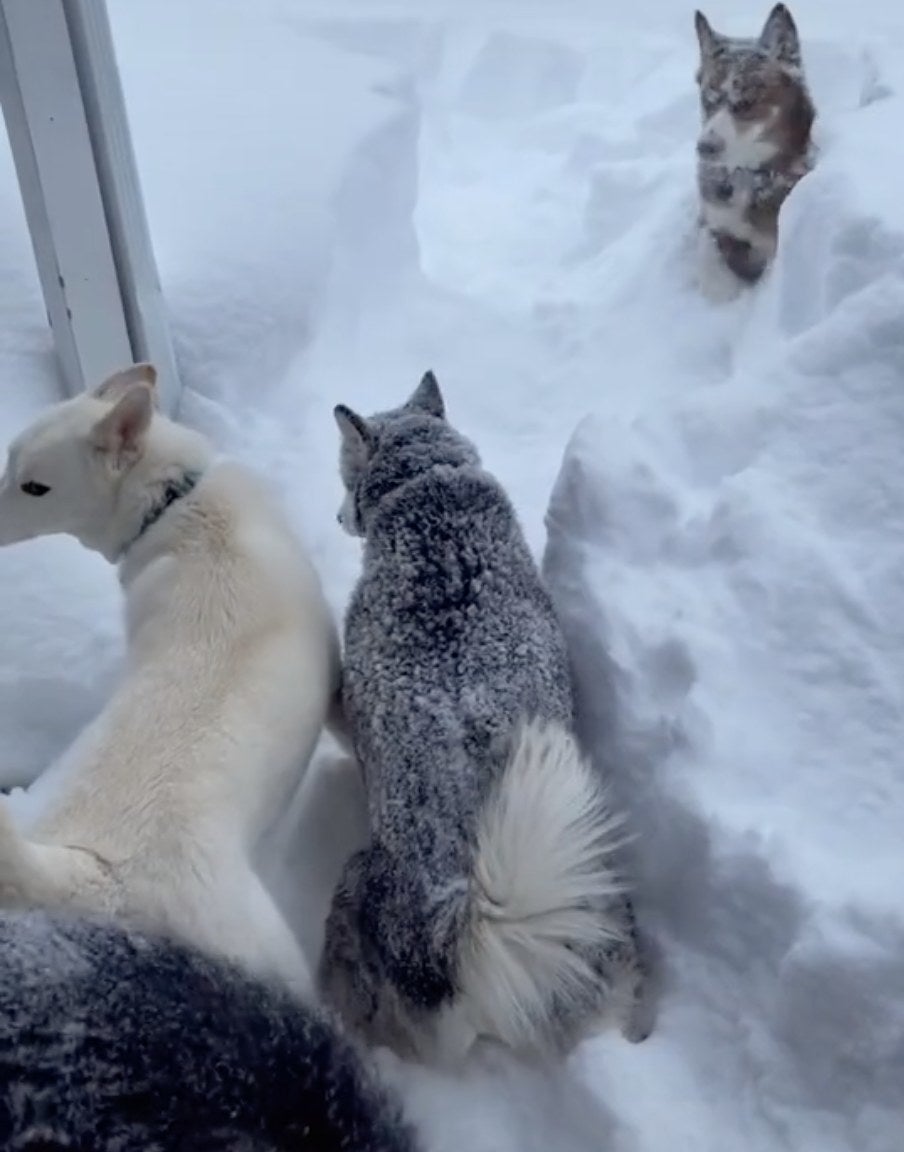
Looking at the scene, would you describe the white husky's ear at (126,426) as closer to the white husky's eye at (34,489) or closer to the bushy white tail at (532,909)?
the white husky's eye at (34,489)

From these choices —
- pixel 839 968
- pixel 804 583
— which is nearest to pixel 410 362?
pixel 804 583

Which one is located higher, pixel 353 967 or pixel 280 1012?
pixel 280 1012

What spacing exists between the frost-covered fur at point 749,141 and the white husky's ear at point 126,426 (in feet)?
3.98

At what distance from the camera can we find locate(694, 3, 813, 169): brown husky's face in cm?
218

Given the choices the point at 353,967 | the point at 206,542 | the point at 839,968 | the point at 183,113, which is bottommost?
the point at 353,967

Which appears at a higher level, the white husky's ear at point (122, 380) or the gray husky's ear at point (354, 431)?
the white husky's ear at point (122, 380)

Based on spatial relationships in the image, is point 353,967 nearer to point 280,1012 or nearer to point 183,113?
point 280,1012

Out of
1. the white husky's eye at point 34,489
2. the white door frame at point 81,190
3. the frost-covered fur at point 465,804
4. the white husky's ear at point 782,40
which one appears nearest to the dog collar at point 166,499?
the white husky's eye at point 34,489

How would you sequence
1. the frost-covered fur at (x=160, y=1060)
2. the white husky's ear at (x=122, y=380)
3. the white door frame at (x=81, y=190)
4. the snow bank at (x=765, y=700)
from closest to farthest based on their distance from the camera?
the frost-covered fur at (x=160, y=1060) → the snow bank at (x=765, y=700) → the white husky's ear at (x=122, y=380) → the white door frame at (x=81, y=190)

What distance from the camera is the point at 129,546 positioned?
1.52 meters

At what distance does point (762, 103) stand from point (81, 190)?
115cm

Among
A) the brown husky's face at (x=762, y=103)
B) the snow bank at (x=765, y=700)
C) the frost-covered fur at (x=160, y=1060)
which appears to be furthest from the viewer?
the brown husky's face at (x=762, y=103)

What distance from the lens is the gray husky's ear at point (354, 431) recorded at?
1.49m

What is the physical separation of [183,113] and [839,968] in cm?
216
